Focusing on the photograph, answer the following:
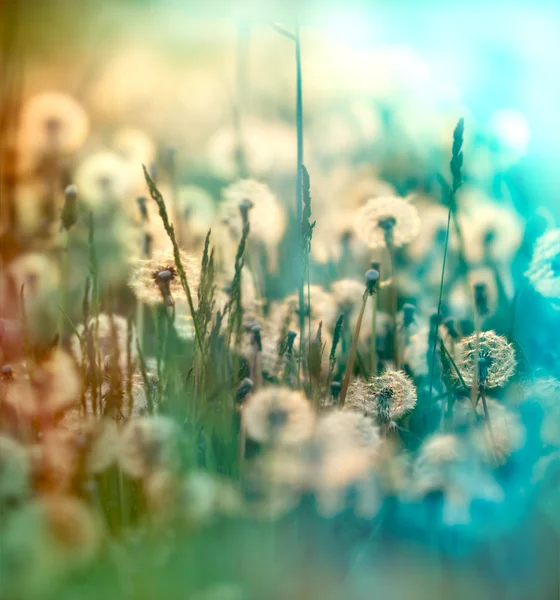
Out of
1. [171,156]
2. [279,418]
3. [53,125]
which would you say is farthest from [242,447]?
[53,125]

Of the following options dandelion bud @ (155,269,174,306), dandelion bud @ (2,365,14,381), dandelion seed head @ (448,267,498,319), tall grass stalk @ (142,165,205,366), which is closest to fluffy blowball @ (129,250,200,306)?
dandelion bud @ (155,269,174,306)

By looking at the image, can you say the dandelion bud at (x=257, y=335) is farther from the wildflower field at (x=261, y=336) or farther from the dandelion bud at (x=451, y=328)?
the dandelion bud at (x=451, y=328)

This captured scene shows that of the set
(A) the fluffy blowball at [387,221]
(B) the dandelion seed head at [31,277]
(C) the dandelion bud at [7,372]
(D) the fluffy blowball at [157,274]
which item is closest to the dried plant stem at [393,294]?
(A) the fluffy blowball at [387,221]

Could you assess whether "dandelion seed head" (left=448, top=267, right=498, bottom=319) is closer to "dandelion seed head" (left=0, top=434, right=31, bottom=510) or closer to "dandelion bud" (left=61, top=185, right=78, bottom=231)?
"dandelion bud" (left=61, top=185, right=78, bottom=231)

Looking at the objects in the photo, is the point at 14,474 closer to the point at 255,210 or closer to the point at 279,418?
the point at 279,418

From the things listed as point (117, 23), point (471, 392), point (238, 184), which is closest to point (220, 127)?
point (117, 23)

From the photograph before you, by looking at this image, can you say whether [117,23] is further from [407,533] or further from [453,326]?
[407,533]
